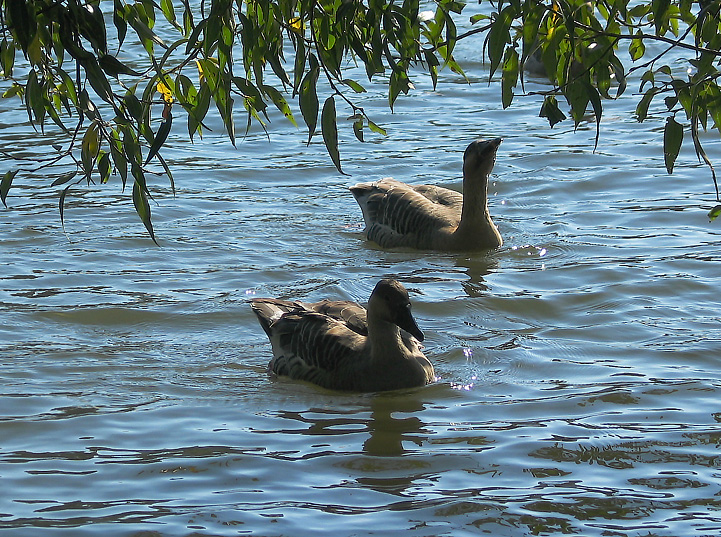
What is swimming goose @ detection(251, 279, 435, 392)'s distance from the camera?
8.16m

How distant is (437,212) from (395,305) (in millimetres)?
4484

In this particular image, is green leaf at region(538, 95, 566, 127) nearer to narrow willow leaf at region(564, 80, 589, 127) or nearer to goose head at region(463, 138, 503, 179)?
narrow willow leaf at region(564, 80, 589, 127)

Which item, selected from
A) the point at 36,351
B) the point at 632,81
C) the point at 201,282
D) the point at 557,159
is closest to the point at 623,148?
the point at 557,159

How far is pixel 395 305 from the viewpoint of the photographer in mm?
8109

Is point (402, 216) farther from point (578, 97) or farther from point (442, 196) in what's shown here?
point (578, 97)

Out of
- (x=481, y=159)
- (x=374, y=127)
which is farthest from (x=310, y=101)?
(x=481, y=159)

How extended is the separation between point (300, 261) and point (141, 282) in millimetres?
1554

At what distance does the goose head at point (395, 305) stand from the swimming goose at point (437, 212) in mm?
3830

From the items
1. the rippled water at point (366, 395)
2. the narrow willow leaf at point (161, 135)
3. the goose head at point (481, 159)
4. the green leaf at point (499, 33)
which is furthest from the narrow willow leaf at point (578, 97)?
the goose head at point (481, 159)

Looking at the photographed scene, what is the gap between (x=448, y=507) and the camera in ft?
20.4

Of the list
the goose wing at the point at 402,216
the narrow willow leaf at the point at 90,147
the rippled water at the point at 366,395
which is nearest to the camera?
the narrow willow leaf at the point at 90,147

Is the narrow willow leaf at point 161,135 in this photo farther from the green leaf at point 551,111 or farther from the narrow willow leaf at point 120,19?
the green leaf at point 551,111

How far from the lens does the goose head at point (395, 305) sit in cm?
810

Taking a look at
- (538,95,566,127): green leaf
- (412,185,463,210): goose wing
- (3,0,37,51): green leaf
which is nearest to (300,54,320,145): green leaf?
(538,95,566,127): green leaf
